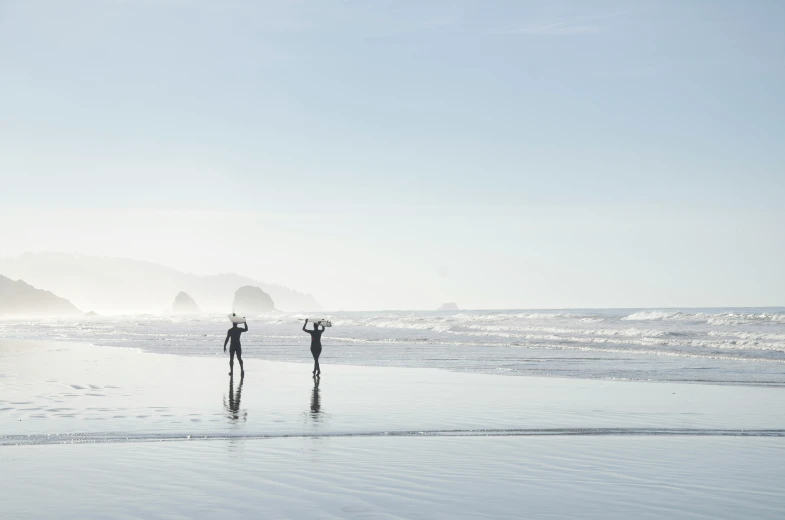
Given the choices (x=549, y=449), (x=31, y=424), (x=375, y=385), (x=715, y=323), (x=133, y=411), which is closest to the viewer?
(x=549, y=449)

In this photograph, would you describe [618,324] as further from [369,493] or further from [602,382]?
[369,493]

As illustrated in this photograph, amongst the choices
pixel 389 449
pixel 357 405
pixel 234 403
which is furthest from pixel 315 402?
pixel 389 449

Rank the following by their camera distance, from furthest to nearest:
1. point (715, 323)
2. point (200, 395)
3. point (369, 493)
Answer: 1. point (715, 323)
2. point (200, 395)
3. point (369, 493)

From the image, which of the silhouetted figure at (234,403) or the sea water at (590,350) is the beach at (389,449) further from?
the sea water at (590,350)

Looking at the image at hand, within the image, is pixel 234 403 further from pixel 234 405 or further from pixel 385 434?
pixel 385 434

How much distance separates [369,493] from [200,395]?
11.0 m

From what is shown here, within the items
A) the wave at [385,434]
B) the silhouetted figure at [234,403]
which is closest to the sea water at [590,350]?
the silhouetted figure at [234,403]

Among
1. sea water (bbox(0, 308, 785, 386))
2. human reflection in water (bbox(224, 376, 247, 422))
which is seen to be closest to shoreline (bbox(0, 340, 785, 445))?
human reflection in water (bbox(224, 376, 247, 422))

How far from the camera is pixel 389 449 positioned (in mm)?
11367

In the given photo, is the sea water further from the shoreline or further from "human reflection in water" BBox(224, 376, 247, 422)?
"human reflection in water" BBox(224, 376, 247, 422)

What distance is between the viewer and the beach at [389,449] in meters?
7.97

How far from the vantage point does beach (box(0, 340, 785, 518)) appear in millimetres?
7969

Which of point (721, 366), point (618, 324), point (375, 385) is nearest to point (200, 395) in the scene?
point (375, 385)

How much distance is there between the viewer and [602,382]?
2227cm
